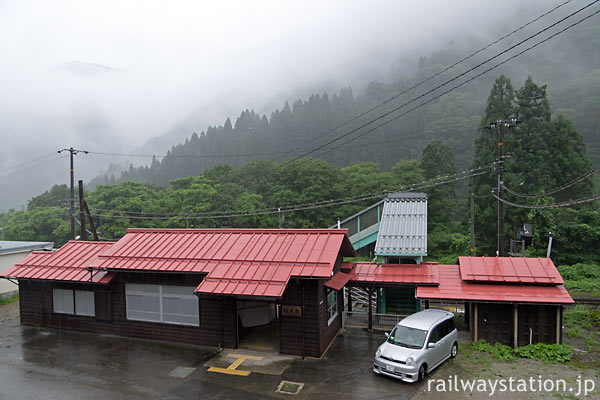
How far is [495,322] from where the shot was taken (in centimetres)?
1252

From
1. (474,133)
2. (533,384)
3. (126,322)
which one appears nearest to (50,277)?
(126,322)

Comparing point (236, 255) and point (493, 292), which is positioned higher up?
point (236, 255)

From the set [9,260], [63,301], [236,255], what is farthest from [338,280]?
[9,260]

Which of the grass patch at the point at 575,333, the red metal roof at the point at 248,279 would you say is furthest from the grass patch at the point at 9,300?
the grass patch at the point at 575,333

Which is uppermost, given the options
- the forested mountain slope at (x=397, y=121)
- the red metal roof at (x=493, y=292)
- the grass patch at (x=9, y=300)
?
the forested mountain slope at (x=397, y=121)

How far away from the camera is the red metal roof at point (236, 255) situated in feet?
37.9

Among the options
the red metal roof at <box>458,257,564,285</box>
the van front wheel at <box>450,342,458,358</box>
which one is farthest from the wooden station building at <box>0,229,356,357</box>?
the red metal roof at <box>458,257,564,285</box>

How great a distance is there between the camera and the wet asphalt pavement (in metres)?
9.90

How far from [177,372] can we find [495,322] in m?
10.4

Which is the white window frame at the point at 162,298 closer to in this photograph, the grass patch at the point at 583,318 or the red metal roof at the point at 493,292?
the red metal roof at the point at 493,292

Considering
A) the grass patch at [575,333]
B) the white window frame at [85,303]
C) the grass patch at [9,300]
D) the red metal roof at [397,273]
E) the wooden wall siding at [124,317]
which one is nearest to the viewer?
the wooden wall siding at [124,317]

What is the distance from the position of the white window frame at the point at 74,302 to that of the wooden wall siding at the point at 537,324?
15.6 meters

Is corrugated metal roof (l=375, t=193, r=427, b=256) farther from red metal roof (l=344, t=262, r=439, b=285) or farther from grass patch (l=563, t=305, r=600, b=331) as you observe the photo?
grass patch (l=563, t=305, r=600, b=331)

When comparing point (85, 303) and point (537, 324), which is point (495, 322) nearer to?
point (537, 324)
